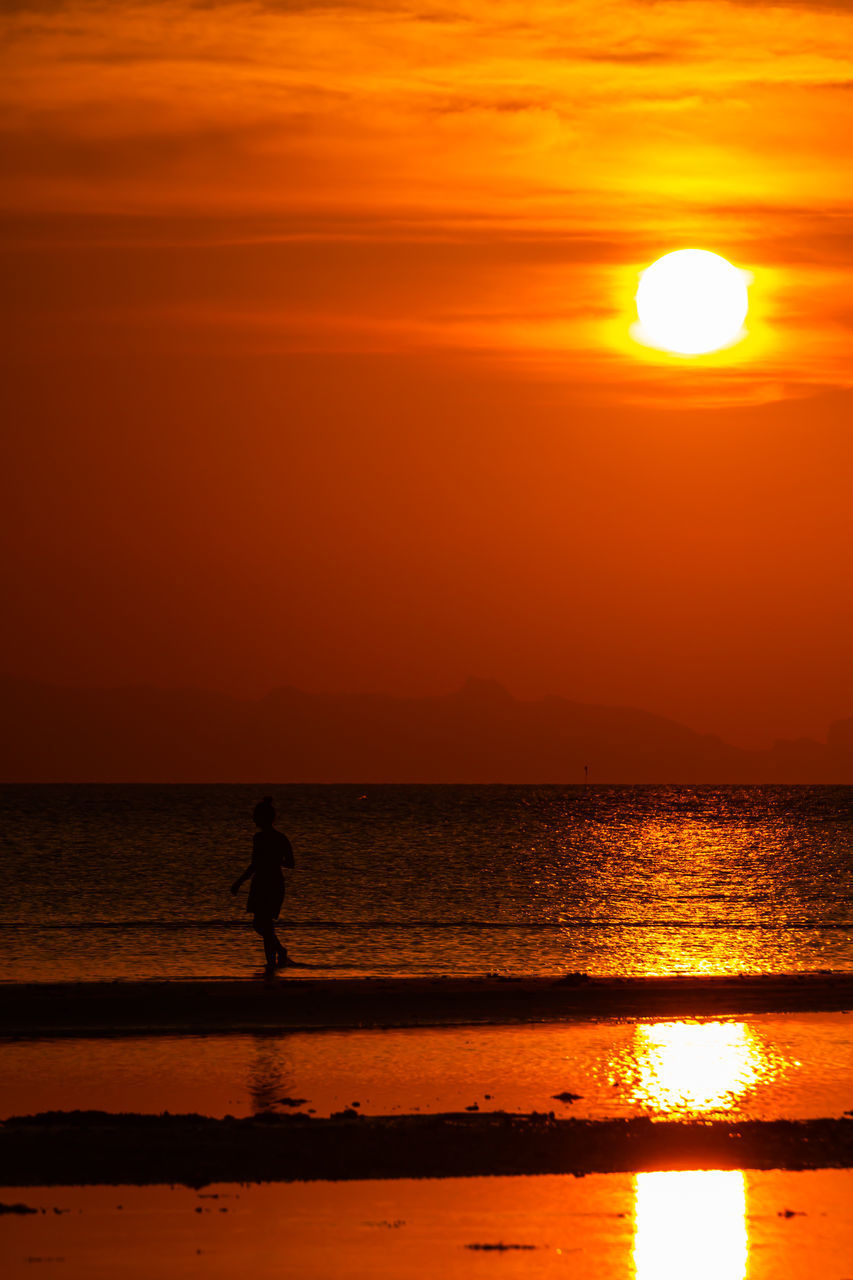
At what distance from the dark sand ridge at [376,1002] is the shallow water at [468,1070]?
0.72 metres

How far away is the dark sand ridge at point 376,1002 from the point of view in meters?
15.6

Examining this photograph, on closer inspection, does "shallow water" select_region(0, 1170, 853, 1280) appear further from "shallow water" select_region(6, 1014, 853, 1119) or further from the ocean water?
the ocean water

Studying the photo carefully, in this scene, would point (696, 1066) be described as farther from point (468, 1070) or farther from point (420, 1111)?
point (420, 1111)

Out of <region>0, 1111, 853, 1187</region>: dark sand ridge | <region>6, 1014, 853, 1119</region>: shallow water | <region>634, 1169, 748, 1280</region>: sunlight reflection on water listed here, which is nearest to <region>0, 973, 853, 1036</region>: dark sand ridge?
<region>6, 1014, 853, 1119</region>: shallow water

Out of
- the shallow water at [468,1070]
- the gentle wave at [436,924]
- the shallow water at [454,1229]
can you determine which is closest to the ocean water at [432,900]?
the gentle wave at [436,924]

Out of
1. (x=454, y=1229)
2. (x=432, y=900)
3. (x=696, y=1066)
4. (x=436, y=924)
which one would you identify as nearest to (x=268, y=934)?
(x=696, y=1066)

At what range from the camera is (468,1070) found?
12.9 metres

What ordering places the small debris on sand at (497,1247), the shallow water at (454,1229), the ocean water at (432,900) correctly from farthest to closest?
the ocean water at (432,900) → the small debris on sand at (497,1247) → the shallow water at (454,1229)

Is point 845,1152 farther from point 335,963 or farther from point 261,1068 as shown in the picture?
point 335,963

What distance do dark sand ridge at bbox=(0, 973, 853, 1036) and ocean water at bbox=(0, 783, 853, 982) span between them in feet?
14.9

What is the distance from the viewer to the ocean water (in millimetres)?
26156

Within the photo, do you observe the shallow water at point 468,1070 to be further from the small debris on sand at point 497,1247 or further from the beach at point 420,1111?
the small debris on sand at point 497,1247

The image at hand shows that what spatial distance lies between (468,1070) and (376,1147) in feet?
10.3

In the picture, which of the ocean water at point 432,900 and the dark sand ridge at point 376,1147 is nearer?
the dark sand ridge at point 376,1147
